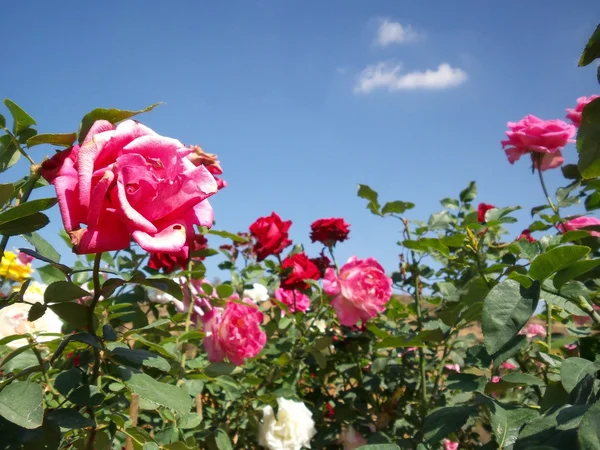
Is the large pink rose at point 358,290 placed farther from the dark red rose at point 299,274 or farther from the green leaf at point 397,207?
the green leaf at point 397,207

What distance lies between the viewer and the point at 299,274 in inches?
82.4

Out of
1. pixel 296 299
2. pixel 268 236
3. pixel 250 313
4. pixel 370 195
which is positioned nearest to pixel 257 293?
pixel 296 299

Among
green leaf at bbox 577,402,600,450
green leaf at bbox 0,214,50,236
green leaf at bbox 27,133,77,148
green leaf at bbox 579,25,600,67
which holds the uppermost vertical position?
green leaf at bbox 27,133,77,148

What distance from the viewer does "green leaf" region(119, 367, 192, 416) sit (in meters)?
0.71

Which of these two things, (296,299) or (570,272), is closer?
(570,272)

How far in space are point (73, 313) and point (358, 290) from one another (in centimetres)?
127

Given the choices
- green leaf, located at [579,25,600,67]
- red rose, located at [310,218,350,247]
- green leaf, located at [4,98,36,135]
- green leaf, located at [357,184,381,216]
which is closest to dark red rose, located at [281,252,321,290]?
red rose, located at [310,218,350,247]

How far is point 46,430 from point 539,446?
631 mm

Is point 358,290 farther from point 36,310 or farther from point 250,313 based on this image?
point 36,310

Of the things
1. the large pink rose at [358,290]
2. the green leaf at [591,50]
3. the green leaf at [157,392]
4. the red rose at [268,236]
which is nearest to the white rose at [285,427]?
the large pink rose at [358,290]

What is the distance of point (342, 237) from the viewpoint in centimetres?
234

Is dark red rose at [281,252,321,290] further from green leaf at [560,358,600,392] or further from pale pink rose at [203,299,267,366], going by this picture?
green leaf at [560,358,600,392]

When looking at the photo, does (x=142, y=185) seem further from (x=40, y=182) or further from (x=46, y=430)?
(x=46, y=430)

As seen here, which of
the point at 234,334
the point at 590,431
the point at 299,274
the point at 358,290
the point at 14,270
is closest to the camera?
the point at 590,431
